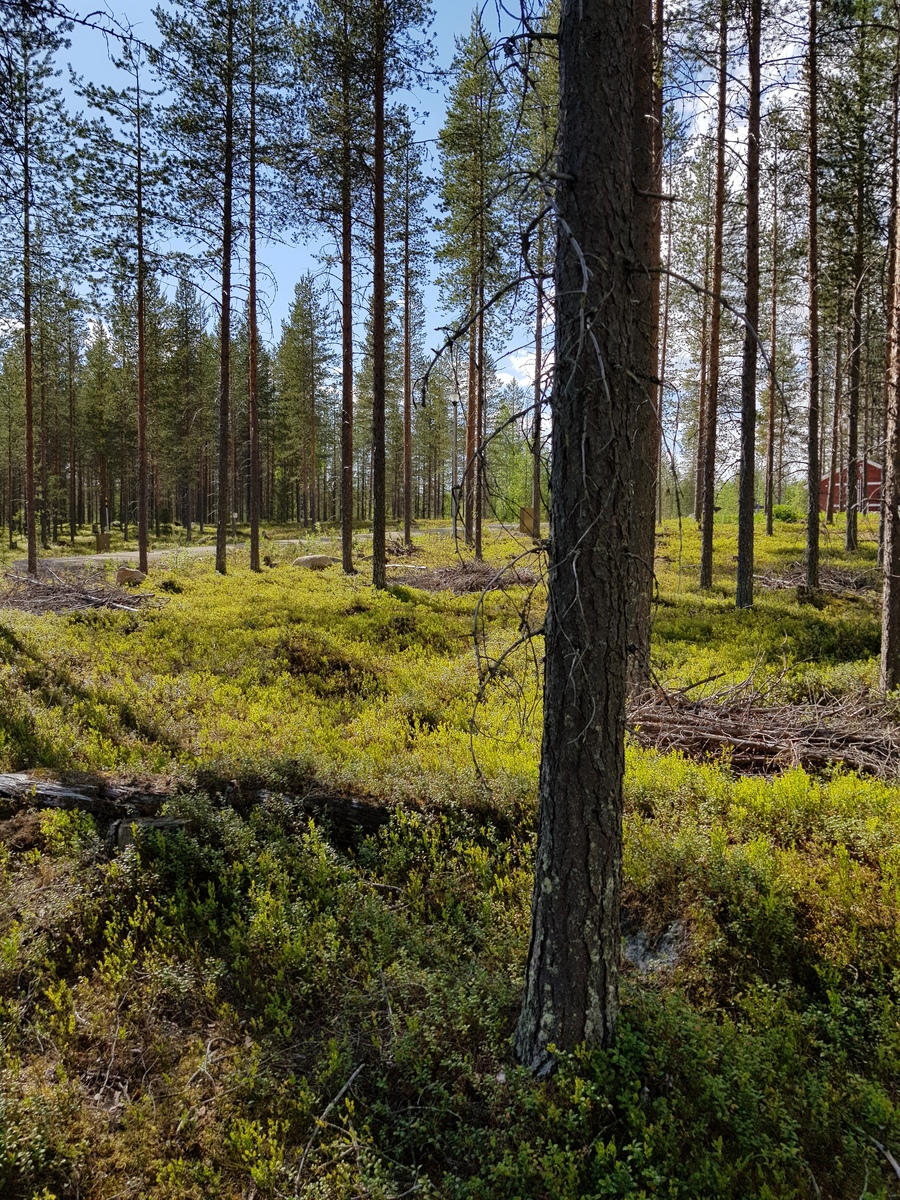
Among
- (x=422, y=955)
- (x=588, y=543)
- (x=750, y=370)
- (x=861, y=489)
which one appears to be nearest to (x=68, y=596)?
(x=422, y=955)

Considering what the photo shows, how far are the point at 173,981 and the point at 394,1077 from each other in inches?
59.3

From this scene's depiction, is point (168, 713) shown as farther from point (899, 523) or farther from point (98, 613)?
point (899, 523)

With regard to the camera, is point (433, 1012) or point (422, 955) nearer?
point (433, 1012)

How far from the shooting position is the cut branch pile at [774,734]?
5742 mm

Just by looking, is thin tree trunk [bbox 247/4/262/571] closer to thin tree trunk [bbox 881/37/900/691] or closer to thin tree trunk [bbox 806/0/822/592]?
thin tree trunk [bbox 806/0/822/592]

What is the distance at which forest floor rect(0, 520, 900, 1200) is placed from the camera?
2758 mm

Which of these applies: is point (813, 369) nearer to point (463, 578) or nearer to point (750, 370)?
point (750, 370)

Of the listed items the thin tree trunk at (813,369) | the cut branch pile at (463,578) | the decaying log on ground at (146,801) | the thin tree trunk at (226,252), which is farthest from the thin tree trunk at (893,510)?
the thin tree trunk at (226,252)

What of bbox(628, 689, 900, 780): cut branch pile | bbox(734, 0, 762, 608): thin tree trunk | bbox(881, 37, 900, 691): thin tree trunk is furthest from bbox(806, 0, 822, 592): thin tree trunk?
bbox(628, 689, 900, 780): cut branch pile

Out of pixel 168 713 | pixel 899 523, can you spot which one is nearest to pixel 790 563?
pixel 899 523

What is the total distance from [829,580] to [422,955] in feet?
49.8

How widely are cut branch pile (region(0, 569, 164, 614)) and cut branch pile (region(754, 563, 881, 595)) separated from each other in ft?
46.3

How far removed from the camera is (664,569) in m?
16.8

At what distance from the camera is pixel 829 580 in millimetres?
15383
